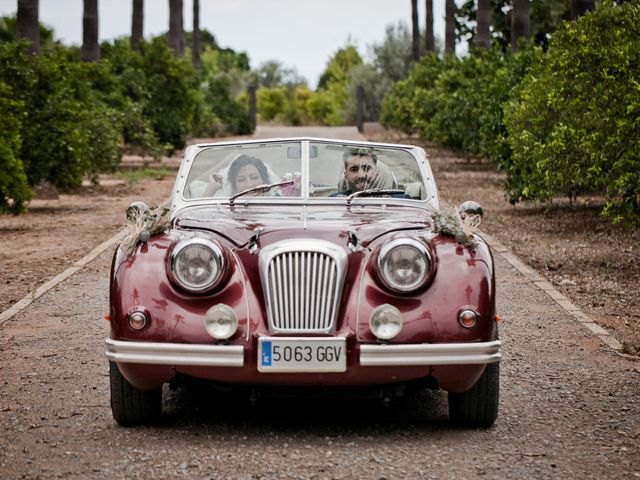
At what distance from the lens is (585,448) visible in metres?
5.36

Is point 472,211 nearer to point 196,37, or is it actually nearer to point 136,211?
point 136,211

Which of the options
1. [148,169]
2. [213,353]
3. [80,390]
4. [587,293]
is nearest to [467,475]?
[213,353]

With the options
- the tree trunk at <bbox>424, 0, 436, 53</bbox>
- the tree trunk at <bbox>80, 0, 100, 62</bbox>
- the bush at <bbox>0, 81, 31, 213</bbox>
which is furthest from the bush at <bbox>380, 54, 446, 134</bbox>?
the bush at <bbox>0, 81, 31, 213</bbox>

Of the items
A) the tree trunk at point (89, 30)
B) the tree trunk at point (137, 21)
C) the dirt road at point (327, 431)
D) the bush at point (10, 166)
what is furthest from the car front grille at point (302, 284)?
the tree trunk at point (137, 21)

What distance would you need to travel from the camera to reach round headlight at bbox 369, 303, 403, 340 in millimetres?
5359

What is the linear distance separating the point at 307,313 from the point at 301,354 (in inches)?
8.0

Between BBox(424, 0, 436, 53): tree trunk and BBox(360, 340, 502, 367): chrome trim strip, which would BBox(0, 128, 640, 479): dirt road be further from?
BBox(424, 0, 436, 53): tree trunk

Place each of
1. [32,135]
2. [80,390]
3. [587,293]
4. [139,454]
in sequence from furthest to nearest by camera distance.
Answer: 1. [32,135]
2. [587,293]
3. [80,390]
4. [139,454]

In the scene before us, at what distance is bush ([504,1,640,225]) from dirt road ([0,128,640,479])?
434 cm

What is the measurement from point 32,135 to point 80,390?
1191 centimetres

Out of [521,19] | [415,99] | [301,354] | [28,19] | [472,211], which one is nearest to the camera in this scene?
[301,354]

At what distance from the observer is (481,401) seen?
5676mm

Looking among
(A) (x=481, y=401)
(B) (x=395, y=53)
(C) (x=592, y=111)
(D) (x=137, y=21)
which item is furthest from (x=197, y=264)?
(B) (x=395, y=53)

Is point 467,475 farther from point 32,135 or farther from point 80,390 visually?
point 32,135
